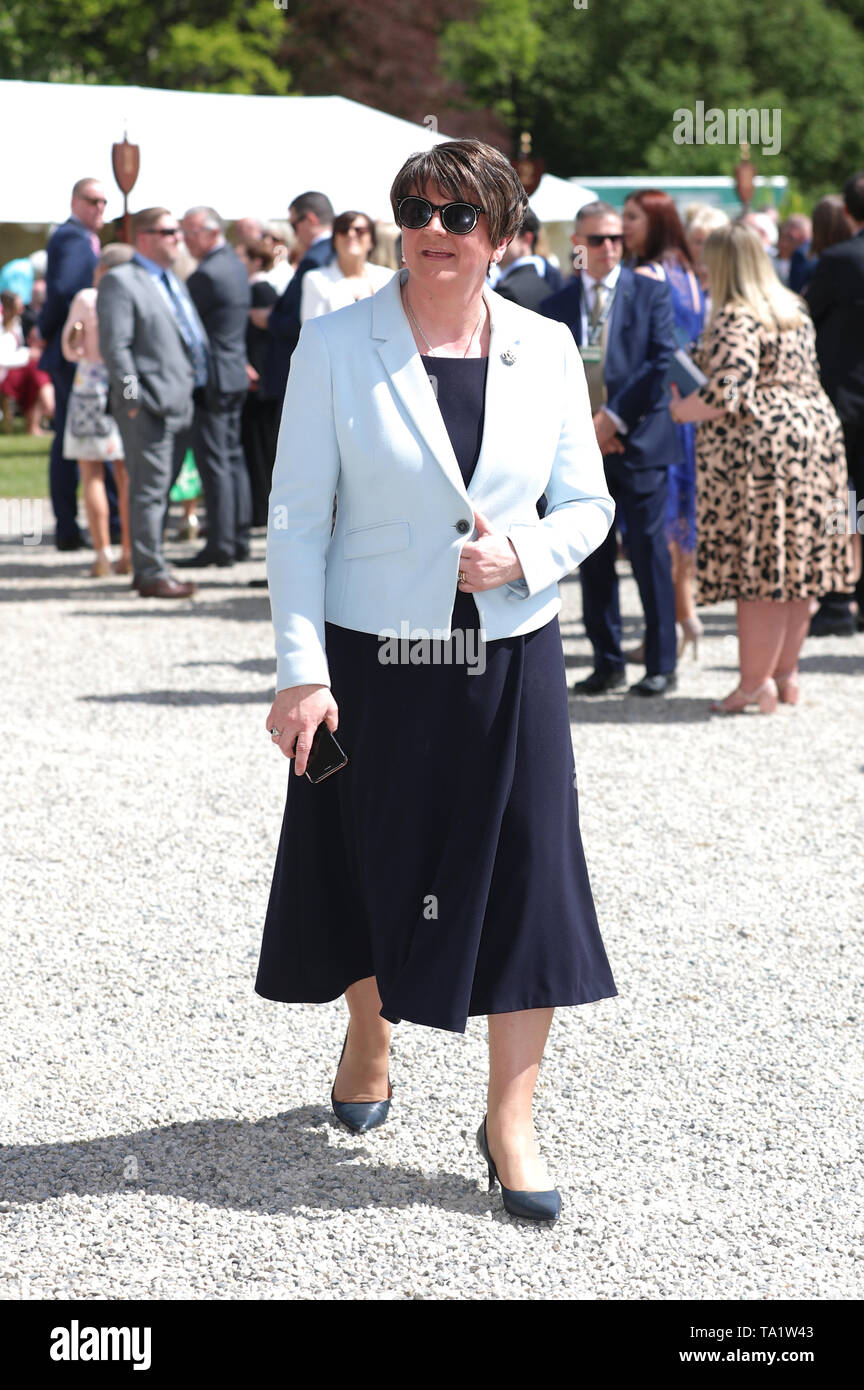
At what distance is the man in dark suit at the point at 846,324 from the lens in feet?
30.8

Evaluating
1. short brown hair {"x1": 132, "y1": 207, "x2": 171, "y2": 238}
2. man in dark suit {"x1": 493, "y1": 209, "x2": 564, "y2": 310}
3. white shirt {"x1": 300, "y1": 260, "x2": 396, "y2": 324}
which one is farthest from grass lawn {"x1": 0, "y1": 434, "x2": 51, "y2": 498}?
white shirt {"x1": 300, "y1": 260, "x2": 396, "y2": 324}

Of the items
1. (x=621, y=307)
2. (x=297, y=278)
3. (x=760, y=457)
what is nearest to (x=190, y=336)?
(x=297, y=278)

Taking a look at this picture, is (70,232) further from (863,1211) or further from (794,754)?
(863,1211)

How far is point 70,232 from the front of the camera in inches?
503

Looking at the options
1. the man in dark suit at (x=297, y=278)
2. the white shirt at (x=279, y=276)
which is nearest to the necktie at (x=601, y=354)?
the man in dark suit at (x=297, y=278)

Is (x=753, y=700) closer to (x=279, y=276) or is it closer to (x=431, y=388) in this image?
(x=431, y=388)

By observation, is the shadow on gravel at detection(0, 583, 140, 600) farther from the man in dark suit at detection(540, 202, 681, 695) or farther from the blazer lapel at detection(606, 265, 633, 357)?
the blazer lapel at detection(606, 265, 633, 357)

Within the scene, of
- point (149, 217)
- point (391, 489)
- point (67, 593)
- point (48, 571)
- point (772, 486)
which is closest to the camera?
point (391, 489)

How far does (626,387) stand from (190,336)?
401cm

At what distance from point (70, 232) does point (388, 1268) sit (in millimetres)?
10768

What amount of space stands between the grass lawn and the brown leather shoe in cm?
541

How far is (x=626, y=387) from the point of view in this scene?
7977mm

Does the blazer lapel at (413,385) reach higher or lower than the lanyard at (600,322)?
lower

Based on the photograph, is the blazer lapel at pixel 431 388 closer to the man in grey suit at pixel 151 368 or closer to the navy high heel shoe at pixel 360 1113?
the navy high heel shoe at pixel 360 1113
